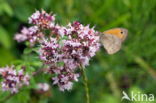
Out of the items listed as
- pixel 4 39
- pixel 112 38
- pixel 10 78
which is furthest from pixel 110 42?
pixel 4 39

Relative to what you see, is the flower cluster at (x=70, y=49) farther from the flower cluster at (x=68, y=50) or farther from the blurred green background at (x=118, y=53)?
the blurred green background at (x=118, y=53)

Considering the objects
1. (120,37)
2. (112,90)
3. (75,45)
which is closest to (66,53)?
(75,45)

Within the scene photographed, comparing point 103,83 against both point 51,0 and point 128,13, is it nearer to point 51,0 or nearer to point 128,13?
point 128,13

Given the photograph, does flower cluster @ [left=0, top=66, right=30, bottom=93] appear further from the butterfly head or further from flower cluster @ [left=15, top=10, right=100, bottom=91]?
the butterfly head

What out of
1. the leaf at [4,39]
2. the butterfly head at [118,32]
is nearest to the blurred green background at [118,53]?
the leaf at [4,39]

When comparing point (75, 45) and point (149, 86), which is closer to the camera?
point (75, 45)

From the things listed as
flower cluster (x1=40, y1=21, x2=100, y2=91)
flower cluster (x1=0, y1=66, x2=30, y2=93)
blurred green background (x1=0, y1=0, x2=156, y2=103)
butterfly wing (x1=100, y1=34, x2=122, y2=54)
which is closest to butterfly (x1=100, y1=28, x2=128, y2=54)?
butterfly wing (x1=100, y1=34, x2=122, y2=54)

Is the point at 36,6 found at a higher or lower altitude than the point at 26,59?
higher
